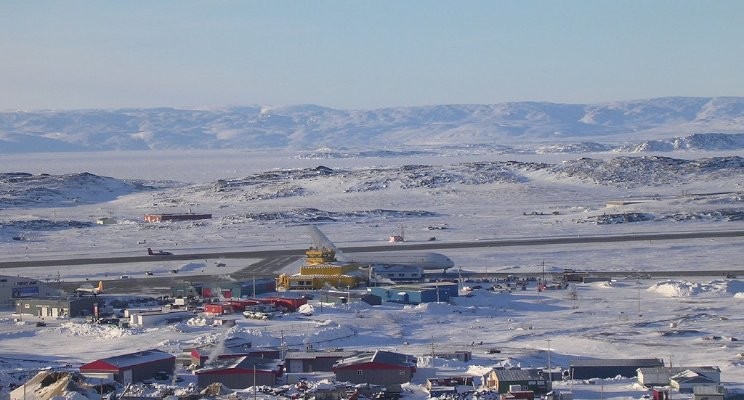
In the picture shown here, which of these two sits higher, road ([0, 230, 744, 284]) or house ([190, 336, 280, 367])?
road ([0, 230, 744, 284])

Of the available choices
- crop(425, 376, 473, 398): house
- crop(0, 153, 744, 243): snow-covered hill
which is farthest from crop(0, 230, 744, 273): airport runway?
crop(425, 376, 473, 398): house

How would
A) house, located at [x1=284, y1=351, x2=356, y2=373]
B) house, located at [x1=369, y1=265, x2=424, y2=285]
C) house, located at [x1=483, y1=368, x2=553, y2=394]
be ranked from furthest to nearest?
house, located at [x1=369, y1=265, x2=424, y2=285] → house, located at [x1=284, y1=351, x2=356, y2=373] → house, located at [x1=483, y1=368, x2=553, y2=394]

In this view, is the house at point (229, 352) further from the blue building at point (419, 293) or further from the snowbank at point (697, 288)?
the snowbank at point (697, 288)

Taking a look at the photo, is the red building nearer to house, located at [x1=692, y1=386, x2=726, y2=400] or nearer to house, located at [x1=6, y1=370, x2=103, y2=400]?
house, located at [x1=6, y1=370, x2=103, y2=400]

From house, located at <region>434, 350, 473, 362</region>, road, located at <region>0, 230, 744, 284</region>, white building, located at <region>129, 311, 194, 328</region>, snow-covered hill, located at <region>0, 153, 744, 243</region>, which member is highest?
snow-covered hill, located at <region>0, 153, 744, 243</region>

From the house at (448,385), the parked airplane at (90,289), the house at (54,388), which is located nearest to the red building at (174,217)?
the parked airplane at (90,289)

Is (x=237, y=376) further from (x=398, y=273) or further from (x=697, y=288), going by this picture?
(x=398, y=273)

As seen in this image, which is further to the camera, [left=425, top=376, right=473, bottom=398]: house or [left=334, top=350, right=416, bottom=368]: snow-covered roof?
[left=334, top=350, right=416, bottom=368]: snow-covered roof
